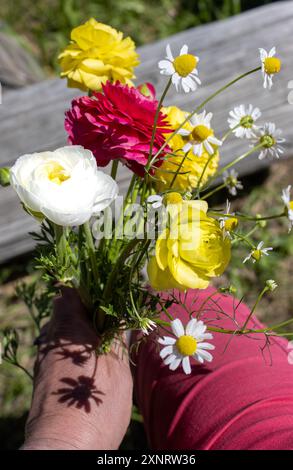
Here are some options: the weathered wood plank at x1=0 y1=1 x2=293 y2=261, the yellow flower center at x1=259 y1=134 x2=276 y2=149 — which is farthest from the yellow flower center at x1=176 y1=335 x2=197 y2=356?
the weathered wood plank at x1=0 y1=1 x2=293 y2=261

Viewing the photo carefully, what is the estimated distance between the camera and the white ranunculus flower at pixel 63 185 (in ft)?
1.42

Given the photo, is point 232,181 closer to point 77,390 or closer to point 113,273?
point 113,273

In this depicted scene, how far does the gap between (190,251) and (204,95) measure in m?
0.84

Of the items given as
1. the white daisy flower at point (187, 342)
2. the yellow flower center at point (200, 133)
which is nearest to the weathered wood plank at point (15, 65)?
the yellow flower center at point (200, 133)

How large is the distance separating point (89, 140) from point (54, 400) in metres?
0.32

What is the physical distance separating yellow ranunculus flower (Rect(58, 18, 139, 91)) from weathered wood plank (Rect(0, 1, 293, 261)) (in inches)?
22.5

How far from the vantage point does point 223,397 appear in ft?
2.13

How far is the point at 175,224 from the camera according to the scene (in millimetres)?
446

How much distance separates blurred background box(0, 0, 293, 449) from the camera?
1287mm

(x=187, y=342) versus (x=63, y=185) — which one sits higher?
(x=63, y=185)

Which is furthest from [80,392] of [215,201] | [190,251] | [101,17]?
[101,17]

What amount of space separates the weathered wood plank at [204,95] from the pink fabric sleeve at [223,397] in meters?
0.51

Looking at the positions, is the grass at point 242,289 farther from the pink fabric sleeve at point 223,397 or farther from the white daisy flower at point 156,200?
the white daisy flower at point 156,200

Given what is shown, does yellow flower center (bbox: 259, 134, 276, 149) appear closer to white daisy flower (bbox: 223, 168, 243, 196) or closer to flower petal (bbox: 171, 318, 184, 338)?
white daisy flower (bbox: 223, 168, 243, 196)
